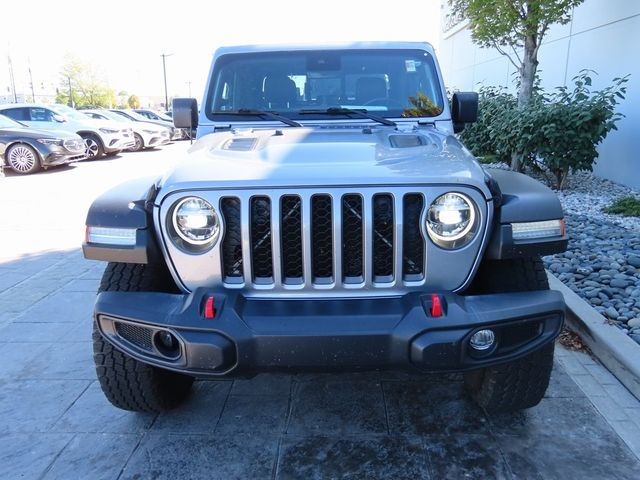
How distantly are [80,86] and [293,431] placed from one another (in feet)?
207

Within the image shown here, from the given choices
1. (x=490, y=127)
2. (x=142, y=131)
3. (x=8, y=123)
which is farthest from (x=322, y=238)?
(x=142, y=131)

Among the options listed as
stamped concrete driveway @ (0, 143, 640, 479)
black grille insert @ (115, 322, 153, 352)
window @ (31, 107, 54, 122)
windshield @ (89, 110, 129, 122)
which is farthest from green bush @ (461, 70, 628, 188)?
windshield @ (89, 110, 129, 122)

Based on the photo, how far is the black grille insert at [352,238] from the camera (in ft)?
7.36

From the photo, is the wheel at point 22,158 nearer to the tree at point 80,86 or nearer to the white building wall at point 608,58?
the white building wall at point 608,58

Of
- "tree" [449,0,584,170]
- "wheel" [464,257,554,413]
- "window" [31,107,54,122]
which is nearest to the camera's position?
"wheel" [464,257,554,413]

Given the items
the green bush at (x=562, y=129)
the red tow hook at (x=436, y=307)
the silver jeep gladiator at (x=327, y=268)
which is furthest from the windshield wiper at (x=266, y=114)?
A: the green bush at (x=562, y=129)

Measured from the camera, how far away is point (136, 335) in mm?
2312

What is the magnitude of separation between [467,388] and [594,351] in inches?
41.6

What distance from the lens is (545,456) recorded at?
2553mm

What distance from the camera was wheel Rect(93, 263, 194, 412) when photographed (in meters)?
2.50

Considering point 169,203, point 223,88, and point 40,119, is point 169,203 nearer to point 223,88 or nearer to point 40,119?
point 223,88

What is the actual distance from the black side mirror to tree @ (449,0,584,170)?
15.7 feet

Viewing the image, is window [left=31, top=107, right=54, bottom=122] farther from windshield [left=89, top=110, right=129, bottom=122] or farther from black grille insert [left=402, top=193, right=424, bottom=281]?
black grille insert [left=402, top=193, right=424, bottom=281]

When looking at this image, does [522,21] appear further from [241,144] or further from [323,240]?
[323,240]
